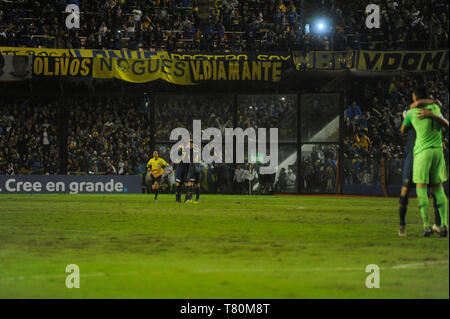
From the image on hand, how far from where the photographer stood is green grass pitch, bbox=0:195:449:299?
7926 millimetres

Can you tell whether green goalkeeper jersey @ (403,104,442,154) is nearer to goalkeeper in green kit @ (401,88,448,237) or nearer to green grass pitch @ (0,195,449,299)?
goalkeeper in green kit @ (401,88,448,237)

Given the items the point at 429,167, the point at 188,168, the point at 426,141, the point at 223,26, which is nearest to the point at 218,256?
the point at 429,167

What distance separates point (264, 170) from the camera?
34.3 metres

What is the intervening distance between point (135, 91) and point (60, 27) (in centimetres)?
467

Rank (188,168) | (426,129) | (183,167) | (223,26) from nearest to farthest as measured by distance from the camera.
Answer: (426,129) → (183,167) → (188,168) → (223,26)

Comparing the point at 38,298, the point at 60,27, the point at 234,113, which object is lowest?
the point at 38,298

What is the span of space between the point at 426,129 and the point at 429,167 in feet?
1.99

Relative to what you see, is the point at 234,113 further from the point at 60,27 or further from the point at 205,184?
the point at 60,27

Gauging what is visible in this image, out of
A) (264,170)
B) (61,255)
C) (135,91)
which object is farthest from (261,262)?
(135,91)

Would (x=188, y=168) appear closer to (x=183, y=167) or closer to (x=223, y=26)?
(x=183, y=167)

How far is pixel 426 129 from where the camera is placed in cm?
1181

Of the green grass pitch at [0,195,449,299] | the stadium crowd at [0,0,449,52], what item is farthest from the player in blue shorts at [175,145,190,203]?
the stadium crowd at [0,0,449,52]

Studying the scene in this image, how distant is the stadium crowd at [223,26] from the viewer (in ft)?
113

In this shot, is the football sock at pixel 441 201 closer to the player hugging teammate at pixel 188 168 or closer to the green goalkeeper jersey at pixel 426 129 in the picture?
the green goalkeeper jersey at pixel 426 129
